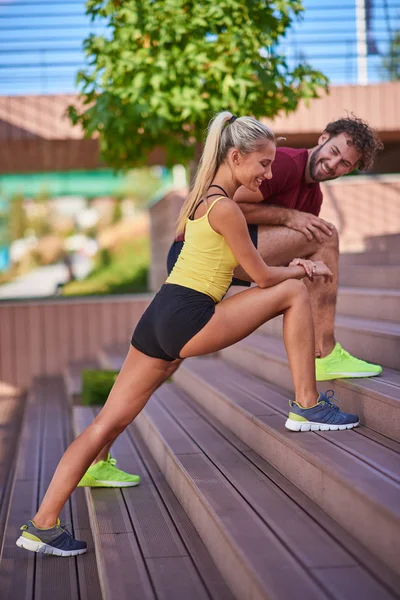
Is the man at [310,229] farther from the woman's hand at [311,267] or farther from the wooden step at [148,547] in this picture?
the wooden step at [148,547]

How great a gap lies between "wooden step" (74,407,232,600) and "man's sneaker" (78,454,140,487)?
3 centimetres

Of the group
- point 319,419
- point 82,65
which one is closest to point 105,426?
point 319,419

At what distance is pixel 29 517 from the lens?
3771 millimetres

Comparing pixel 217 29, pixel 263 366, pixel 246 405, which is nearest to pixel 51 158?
pixel 217 29

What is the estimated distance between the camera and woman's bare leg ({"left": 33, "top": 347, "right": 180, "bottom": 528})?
2.95 m

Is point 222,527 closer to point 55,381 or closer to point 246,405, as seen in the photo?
point 246,405

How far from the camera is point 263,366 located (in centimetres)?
473

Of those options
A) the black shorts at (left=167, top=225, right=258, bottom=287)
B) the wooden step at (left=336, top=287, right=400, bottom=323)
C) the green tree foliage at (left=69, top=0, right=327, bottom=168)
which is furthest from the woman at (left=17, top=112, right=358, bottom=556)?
the green tree foliage at (left=69, top=0, right=327, bottom=168)

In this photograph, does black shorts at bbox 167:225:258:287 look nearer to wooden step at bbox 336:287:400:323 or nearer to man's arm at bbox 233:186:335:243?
man's arm at bbox 233:186:335:243

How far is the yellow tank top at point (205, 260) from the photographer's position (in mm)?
2898

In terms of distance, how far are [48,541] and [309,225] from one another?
5.80ft

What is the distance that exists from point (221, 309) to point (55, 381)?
5453mm

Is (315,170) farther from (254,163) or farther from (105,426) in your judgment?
(105,426)

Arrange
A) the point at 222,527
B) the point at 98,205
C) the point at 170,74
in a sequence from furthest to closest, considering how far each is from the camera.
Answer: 1. the point at 98,205
2. the point at 170,74
3. the point at 222,527
